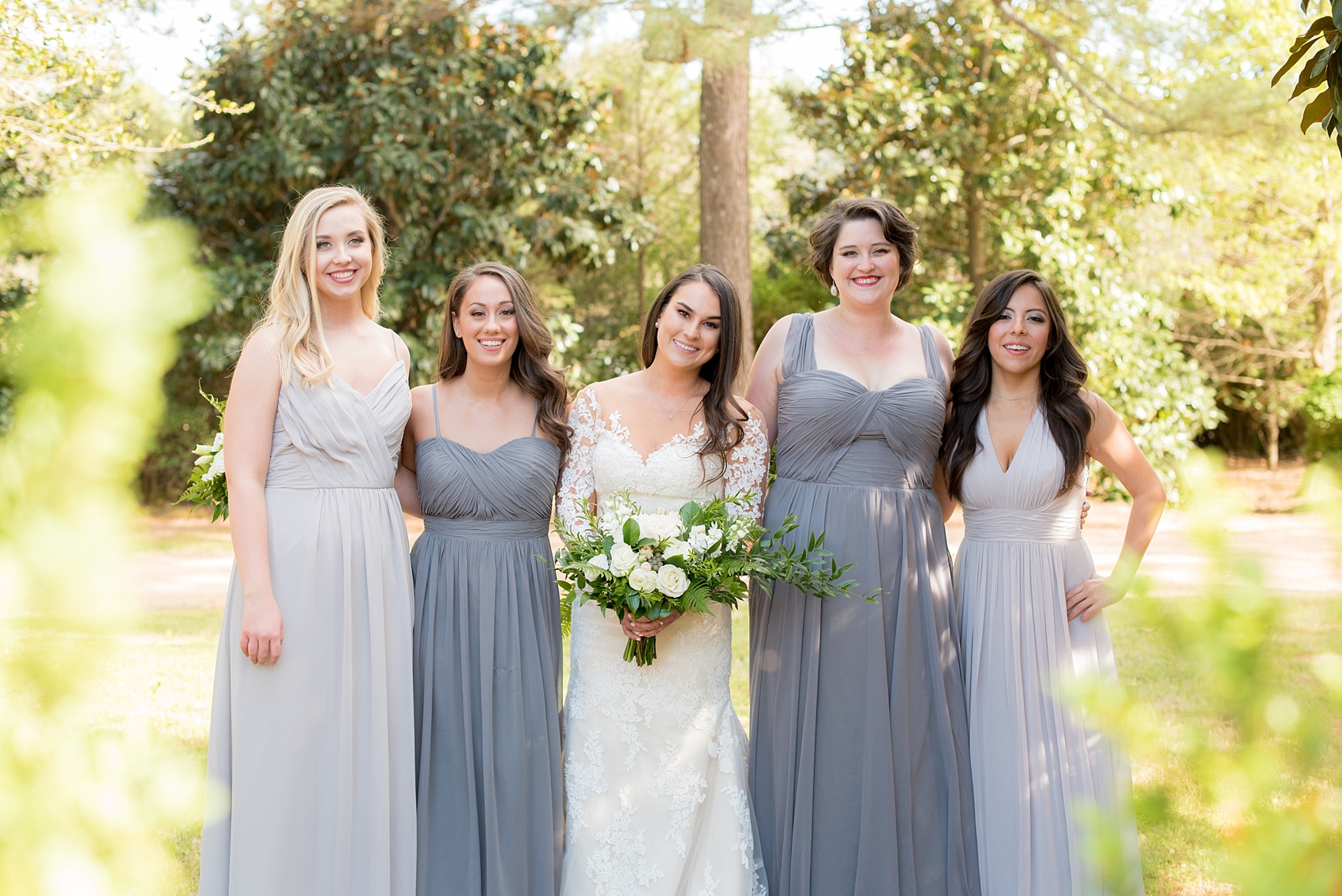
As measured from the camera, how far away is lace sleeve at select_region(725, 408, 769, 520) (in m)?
3.89

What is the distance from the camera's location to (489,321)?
3881 mm

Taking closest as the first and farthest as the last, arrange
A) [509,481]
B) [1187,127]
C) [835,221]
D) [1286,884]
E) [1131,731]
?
[1286,884] < [1131,731] < [509,481] < [835,221] < [1187,127]

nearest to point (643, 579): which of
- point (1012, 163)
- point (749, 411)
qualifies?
point (749, 411)

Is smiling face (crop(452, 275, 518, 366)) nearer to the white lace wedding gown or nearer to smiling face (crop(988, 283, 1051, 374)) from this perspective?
the white lace wedding gown

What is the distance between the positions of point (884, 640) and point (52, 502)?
3.43m

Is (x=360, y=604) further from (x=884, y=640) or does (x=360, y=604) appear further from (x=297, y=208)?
(x=884, y=640)

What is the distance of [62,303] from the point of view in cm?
70

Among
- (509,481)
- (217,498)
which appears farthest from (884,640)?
(217,498)

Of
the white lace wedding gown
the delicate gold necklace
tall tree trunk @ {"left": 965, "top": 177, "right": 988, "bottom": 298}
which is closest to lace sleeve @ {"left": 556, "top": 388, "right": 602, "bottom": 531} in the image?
the white lace wedding gown

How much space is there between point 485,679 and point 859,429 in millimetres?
1575

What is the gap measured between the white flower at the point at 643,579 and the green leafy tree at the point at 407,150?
28.3ft

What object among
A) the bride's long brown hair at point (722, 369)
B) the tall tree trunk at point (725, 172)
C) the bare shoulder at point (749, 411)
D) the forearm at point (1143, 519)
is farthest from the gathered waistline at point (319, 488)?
the tall tree trunk at point (725, 172)

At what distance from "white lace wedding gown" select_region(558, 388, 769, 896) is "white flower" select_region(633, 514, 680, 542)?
265mm

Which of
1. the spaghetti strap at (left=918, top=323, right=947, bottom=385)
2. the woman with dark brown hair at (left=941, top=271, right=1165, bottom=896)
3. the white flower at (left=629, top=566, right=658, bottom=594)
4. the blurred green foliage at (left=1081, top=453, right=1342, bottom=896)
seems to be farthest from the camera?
the spaghetti strap at (left=918, top=323, right=947, bottom=385)
